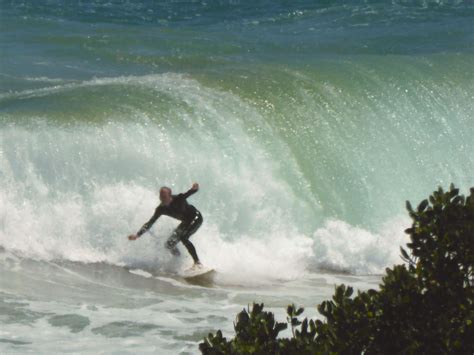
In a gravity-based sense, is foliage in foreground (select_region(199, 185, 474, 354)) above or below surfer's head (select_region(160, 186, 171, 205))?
below

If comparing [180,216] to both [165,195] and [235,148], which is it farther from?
[235,148]

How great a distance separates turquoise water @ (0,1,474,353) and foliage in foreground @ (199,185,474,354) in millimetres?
5538

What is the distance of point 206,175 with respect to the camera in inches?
648

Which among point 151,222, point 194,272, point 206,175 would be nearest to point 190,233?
point 194,272

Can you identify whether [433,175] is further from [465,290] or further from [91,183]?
[465,290]

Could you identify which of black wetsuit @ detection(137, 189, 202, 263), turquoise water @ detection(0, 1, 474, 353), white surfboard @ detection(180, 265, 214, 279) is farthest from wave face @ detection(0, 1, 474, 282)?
black wetsuit @ detection(137, 189, 202, 263)

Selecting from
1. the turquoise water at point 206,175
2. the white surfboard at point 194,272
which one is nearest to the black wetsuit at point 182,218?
the white surfboard at point 194,272

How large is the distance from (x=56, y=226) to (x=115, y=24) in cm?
1441

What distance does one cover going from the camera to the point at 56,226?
15.1 meters

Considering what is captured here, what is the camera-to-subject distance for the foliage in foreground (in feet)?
17.5

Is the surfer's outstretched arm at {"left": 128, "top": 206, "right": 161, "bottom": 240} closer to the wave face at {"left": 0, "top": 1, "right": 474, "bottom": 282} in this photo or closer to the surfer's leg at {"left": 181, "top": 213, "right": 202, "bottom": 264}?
the surfer's leg at {"left": 181, "top": 213, "right": 202, "bottom": 264}

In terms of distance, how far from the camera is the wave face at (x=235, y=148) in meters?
15.3

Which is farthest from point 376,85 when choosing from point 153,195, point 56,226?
point 56,226

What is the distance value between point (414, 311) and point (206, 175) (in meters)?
11.1
